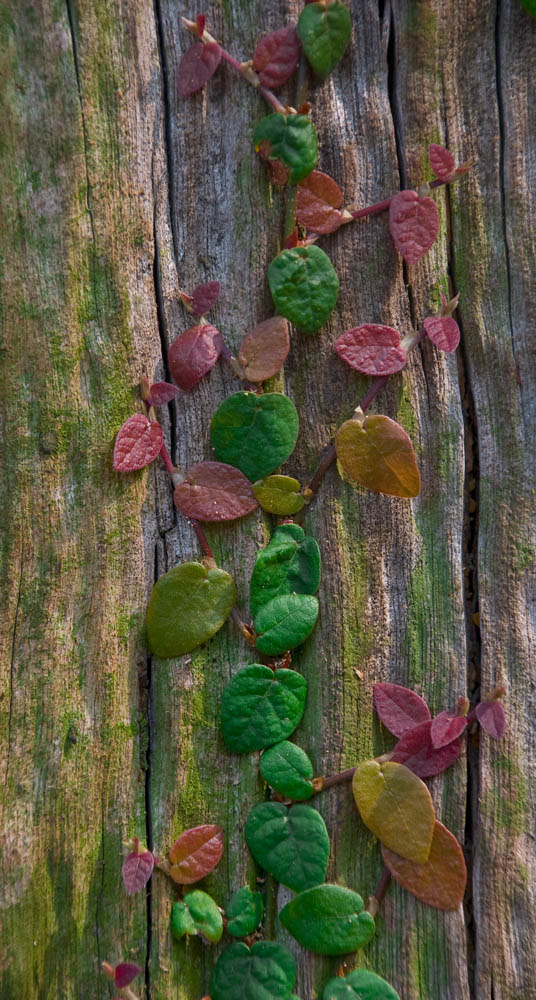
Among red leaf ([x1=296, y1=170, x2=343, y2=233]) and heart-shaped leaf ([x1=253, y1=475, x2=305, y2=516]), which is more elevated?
red leaf ([x1=296, y1=170, x2=343, y2=233])

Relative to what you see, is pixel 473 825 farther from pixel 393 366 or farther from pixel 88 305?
pixel 88 305

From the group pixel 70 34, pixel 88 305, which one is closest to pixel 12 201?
pixel 88 305

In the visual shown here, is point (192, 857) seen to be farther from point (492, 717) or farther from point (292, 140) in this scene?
point (292, 140)

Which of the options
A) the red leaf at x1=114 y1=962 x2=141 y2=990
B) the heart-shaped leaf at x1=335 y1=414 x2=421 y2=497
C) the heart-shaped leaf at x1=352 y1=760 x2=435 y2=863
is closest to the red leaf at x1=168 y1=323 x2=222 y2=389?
the heart-shaped leaf at x1=335 y1=414 x2=421 y2=497

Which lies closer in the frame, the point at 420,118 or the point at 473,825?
the point at 473,825

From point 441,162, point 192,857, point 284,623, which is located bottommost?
point 192,857

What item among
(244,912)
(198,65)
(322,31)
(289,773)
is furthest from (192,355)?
(244,912)

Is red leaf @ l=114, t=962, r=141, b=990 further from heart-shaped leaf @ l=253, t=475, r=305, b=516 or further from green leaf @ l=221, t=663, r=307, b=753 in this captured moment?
heart-shaped leaf @ l=253, t=475, r=305, b=516
